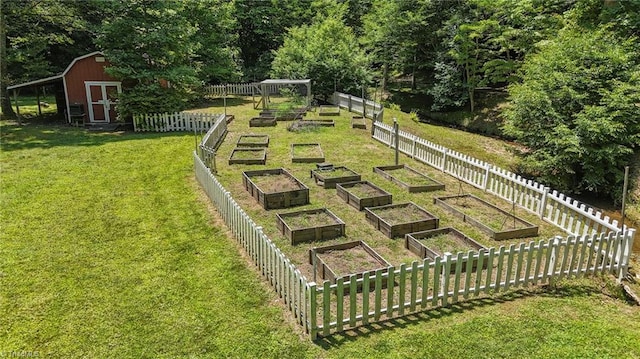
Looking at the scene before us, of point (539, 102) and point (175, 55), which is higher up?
point (175, 55)

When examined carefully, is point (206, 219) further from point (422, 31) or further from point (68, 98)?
point (422, 31)

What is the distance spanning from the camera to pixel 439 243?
8.22 metres

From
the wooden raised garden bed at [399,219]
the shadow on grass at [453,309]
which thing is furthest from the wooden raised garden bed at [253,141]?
the shadow on grass at [453,309]

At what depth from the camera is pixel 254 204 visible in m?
10.5

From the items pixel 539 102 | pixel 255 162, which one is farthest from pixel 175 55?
pixel 539 102

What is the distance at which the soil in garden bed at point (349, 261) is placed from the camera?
7.04 metres

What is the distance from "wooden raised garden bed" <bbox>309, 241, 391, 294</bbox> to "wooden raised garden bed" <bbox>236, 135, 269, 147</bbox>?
30.5 feet

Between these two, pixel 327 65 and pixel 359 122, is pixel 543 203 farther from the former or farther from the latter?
pixel 327 65

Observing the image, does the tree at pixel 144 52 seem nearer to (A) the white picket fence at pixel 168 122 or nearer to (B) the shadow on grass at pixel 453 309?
(A) the white picket fence at pixel 168 122

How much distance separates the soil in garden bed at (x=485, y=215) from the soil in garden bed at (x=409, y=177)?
142cm

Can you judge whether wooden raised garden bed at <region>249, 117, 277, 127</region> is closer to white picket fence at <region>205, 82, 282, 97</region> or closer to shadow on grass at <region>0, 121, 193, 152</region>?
shadow on grass at <region>0, 121, 193, 152</region>

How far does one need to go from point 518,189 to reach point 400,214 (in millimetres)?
3545

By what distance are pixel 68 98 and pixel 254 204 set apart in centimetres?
1559

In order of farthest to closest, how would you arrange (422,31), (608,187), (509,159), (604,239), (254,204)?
(422,31) < (509,159) < (608,187) < (254,204) < (604,239)
